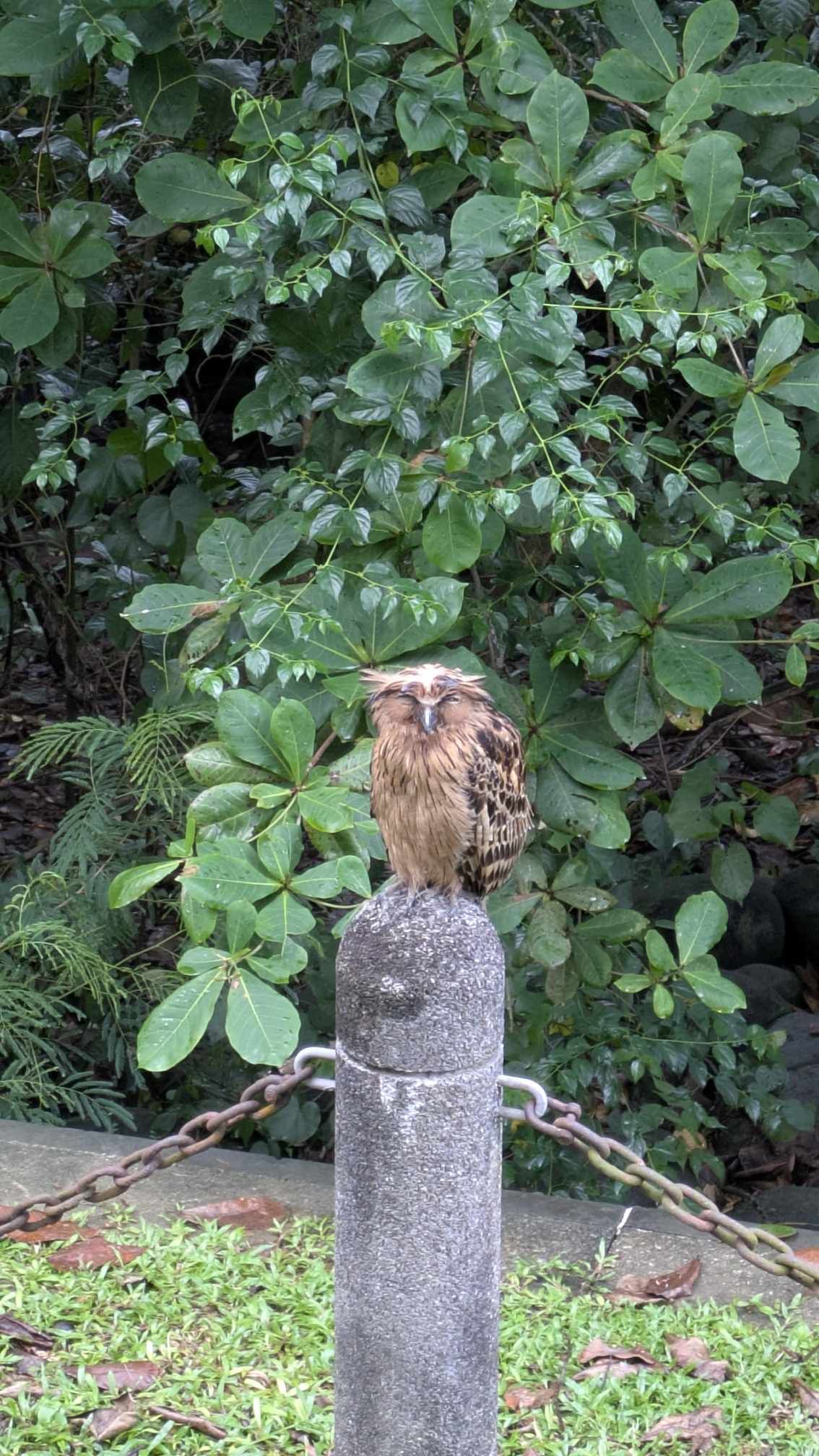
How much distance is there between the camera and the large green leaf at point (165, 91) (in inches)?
137

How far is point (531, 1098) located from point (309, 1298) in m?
1.08

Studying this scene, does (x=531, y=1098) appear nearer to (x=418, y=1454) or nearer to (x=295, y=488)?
(x=418, y=1454)

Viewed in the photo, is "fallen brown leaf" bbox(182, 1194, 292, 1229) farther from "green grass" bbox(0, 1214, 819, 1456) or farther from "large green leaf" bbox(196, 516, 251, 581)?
"large green leaf" bbox(196, 516, 251, 581)

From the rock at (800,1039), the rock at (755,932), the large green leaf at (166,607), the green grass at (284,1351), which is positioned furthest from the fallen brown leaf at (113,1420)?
the rock at (755,932)

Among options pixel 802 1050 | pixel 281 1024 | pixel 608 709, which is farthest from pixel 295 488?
pixel 802 1050

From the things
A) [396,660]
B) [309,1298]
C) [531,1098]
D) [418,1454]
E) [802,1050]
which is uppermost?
[396,660]

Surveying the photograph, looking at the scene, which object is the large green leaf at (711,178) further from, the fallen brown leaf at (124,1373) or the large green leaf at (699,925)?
the fallen brown leaf at (124,1373)

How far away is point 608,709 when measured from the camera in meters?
3.47

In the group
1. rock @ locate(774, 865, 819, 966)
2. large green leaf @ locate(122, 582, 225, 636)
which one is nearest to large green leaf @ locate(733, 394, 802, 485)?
large green leaf @ locate(122, 582, 225, 636)

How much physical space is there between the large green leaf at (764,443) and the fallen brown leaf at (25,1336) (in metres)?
2.32

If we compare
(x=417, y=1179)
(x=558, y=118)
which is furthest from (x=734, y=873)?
(x=417, y=1179)

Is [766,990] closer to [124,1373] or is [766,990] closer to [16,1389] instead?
[124,1373]

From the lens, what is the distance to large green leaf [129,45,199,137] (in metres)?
3.47

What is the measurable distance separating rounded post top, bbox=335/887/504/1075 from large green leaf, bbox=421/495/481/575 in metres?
1.04
